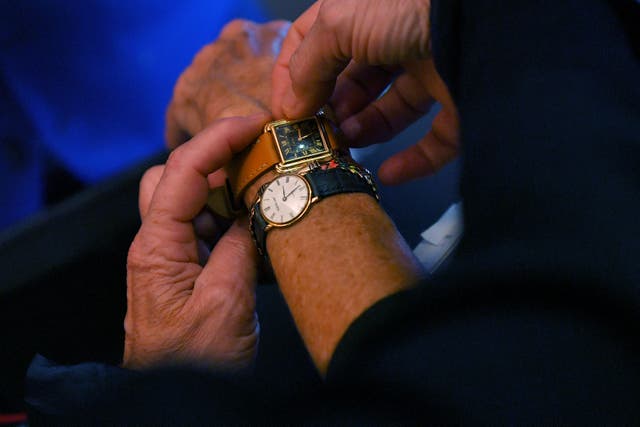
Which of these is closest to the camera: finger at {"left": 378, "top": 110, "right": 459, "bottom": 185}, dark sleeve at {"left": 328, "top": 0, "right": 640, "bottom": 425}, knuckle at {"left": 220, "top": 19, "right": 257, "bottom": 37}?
dark sleeve at {"left": 328, "top": 0, "right": 640, "bottom": 425}

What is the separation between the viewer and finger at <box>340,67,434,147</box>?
0.91 meters

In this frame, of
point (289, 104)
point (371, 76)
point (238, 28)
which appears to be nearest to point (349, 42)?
point (289, 104)

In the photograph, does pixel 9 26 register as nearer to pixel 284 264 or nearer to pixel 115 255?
pixel 115 255

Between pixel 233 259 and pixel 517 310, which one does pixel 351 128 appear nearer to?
pixel 233 259

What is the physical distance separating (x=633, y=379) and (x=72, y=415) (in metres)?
0.42

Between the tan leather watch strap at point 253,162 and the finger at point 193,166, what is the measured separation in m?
0.02

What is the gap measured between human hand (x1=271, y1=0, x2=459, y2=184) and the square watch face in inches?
0.8

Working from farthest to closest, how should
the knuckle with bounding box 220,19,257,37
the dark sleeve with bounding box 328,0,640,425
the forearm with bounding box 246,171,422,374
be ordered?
the knuckle with bounding box 220,19,257,37 < the forearm with bounding box 246,171,422,374 < the dark sleeve with bounding box 328,0,640,425

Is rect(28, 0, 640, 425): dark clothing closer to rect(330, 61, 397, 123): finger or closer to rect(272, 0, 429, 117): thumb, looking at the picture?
rect(272, 0, 429, 117): thumb

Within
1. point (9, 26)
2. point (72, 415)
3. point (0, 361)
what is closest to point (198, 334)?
point (72, 415)

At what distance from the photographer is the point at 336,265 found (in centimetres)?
63

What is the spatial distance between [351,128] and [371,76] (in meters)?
0.10

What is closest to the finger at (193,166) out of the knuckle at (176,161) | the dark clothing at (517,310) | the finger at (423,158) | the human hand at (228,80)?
the knuckle at (176,161)

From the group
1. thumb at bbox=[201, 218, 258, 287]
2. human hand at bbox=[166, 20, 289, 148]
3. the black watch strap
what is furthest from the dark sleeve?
human hand at bbox=[166, 20, 289, 148]
